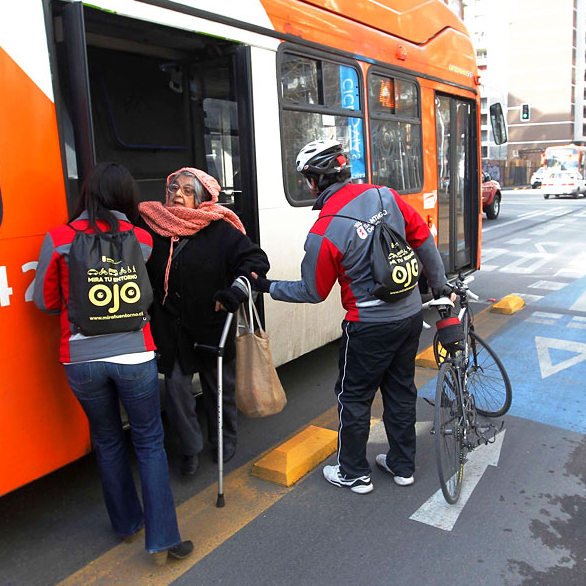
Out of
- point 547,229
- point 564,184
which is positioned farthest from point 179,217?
point 564,184

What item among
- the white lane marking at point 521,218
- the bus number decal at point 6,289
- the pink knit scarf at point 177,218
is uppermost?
the pink knit scarf at point 177,218

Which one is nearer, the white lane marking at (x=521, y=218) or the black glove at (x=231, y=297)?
the black glove at (x=231, y=297)

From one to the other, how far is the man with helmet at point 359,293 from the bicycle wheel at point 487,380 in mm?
768

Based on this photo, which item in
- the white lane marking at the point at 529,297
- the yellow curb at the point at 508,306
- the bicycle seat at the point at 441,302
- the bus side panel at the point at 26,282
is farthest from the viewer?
the white lane marking at the point at 529,297

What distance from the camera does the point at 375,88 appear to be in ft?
16.6

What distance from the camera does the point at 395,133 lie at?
17.9ft

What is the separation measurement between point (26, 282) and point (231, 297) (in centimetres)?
93

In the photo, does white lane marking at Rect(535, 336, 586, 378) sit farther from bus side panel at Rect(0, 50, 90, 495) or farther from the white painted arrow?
bus side panel at Rect(0, 50, 90, 495)

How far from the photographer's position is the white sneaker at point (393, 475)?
3.38 meters

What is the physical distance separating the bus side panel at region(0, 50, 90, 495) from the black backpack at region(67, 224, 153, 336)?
28cm

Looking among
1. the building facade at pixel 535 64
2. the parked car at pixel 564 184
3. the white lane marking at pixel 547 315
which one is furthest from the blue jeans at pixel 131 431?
the building facade at pixel 535 64

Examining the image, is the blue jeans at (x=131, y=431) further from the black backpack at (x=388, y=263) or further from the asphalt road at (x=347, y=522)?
the black backpack at (x=388, y=263)

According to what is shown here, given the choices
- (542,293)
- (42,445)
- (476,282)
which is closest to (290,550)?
(42,445)

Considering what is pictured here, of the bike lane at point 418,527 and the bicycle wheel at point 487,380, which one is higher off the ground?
the bicycle wheel at point 487,380
